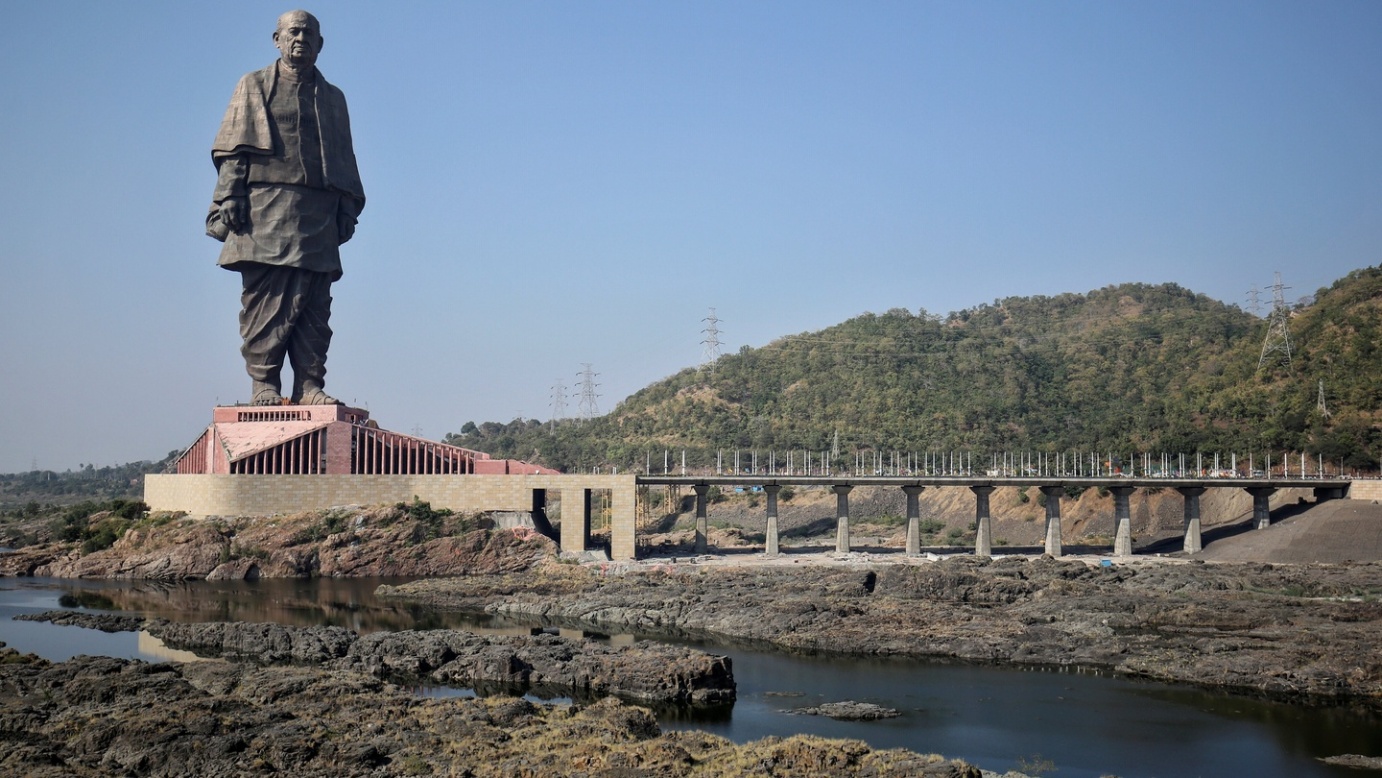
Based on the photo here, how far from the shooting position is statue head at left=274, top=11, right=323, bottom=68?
3583 inches

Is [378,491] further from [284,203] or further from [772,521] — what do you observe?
[772,521]

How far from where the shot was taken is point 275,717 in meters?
34.7

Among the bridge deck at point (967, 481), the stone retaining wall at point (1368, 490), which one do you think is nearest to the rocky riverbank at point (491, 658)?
the bridge deck at point (967, 481)

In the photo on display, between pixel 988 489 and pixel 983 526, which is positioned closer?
pixel 983 526

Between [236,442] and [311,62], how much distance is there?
29509mm

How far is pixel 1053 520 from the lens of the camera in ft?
287

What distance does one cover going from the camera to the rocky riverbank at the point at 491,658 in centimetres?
4119

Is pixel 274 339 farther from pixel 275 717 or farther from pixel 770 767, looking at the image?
pixel 770 767

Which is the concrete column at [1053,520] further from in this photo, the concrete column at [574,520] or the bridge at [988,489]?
the concrete column at [574,520]

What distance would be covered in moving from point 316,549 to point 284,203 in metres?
Result: 28.5

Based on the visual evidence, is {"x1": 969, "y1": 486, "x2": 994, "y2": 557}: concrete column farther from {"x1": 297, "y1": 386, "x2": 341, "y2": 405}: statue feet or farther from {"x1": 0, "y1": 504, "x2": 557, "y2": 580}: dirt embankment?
{"x1": 297, "y1": 386, "x2": 341, "y2": 405}: statue feet

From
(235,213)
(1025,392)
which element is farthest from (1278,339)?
(235,213)

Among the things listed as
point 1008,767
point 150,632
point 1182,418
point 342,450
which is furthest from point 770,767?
point 1182,418

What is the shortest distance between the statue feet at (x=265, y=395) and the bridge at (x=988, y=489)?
2953 cm
